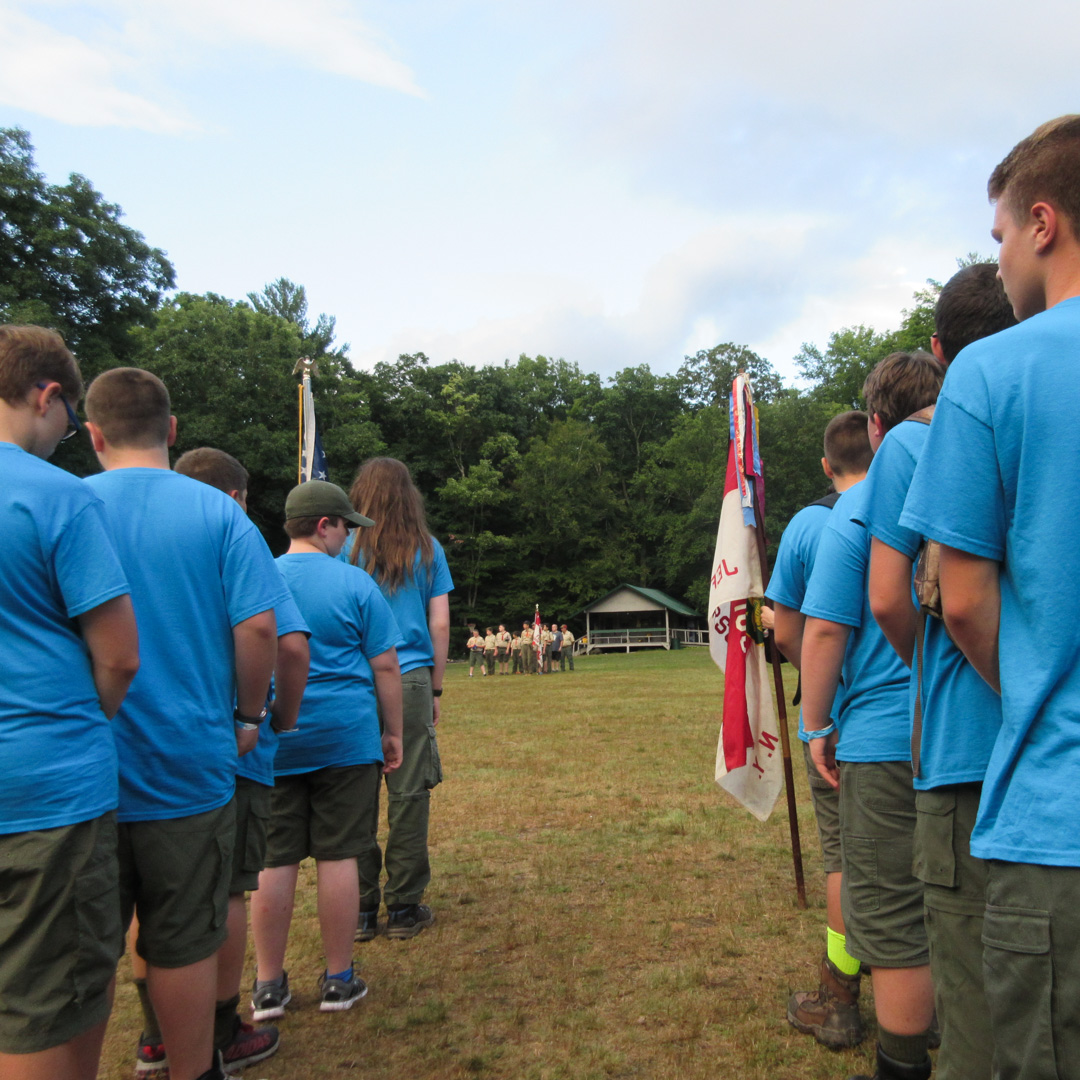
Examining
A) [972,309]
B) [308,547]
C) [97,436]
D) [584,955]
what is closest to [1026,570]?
[972,309]

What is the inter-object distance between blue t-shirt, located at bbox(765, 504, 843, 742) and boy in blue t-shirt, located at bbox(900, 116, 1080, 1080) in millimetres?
1871

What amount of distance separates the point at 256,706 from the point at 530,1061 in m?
1.64

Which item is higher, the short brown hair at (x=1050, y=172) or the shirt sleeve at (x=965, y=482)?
the short brown hair at (x=1050, y=172)

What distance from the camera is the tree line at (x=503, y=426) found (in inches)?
1678

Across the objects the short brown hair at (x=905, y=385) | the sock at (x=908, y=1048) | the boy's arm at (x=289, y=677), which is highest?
the short brown hair at (x=905, y=385)

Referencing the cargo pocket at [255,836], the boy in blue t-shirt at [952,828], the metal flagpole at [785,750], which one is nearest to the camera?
the boy in blue t-shirt at [952,828]

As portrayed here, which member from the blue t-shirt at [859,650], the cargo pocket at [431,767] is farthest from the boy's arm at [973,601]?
the cargo pocket at [431,767]

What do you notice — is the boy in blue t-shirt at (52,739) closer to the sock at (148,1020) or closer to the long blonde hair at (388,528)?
the sock at (148,1020)

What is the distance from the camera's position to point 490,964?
4395 mm

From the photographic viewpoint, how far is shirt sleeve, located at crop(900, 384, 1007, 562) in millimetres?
1517

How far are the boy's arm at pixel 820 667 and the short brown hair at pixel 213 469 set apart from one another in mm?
2117

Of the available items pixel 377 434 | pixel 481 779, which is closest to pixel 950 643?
pixel 481 779

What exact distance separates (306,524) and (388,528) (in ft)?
3.16

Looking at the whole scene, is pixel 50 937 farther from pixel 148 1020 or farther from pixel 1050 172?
pixel 1050 172
